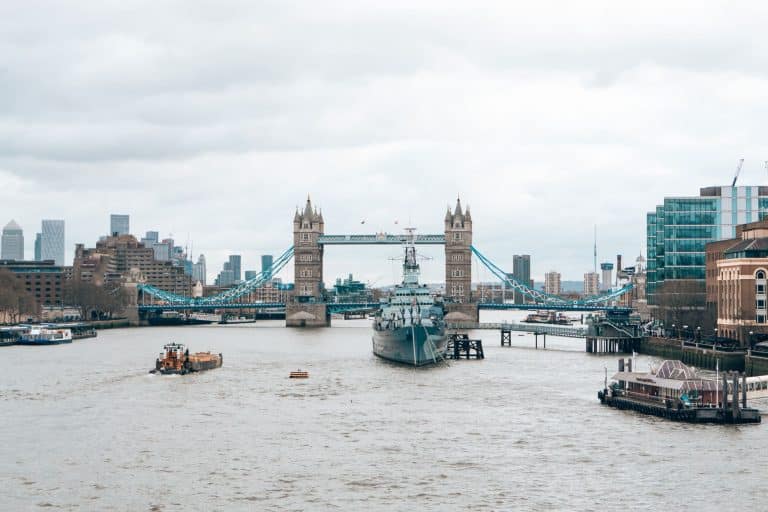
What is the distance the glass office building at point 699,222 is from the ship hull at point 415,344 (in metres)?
45.6

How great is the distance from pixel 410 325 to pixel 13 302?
8120cm

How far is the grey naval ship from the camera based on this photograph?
96125mm

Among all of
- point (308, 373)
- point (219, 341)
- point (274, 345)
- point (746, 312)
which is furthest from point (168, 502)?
point (219, 341)

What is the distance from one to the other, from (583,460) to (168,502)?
17.6 meters

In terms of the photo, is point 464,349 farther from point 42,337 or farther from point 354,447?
point 354,447

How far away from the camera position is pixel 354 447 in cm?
5303

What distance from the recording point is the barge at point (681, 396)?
191 ft

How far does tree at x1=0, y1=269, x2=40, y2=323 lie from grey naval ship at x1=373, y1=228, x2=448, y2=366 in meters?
61.3

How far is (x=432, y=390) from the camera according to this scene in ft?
252

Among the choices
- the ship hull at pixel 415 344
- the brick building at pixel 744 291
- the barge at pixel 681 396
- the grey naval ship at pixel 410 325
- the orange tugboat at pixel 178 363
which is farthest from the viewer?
the grey naval ship at pixel 410 325

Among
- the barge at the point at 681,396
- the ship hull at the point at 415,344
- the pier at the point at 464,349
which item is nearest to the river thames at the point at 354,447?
the barge at the point at 681,396

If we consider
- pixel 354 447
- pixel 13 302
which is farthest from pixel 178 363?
pixel 13 302

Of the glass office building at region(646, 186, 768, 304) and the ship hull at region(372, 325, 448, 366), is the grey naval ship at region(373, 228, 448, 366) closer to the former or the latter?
the ship hull at region(372, 325, 448, 366)

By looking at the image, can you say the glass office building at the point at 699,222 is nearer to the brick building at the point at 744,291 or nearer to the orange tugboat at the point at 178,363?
the brick building at the point at 744,291
